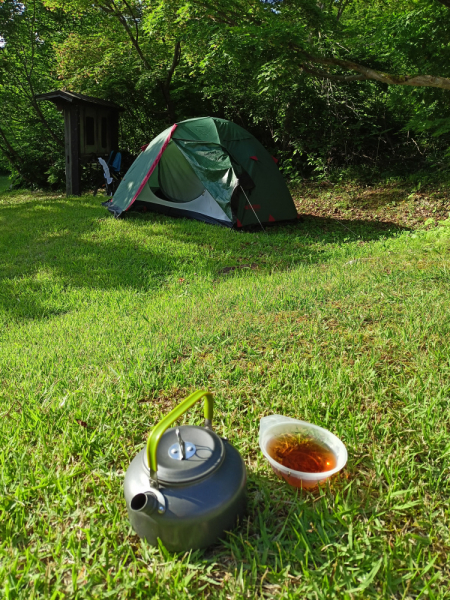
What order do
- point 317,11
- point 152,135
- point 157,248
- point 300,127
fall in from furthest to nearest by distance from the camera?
point 152,135
point 300,127
point 317,11
point 157,248

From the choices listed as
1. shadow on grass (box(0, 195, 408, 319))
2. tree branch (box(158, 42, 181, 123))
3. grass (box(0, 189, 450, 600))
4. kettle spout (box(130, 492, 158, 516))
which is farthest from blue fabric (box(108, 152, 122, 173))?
kettle spout (box(130, 492, 158, 516))

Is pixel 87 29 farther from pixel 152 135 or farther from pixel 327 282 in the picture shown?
pixel 327 282

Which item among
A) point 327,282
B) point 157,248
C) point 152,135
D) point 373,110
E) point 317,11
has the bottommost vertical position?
point 157,248

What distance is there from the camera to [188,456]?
1.51 metres

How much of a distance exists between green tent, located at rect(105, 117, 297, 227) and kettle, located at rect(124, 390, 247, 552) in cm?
661

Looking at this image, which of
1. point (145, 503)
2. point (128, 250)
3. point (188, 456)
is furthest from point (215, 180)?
point (145, 503)

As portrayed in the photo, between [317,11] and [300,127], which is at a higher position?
[317,11]

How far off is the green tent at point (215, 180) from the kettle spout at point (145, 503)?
22.1 feet

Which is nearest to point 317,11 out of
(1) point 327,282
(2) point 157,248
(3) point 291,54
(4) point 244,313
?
(3) point 291,54

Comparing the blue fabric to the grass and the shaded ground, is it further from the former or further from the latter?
the grass

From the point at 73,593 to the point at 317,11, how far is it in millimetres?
10023

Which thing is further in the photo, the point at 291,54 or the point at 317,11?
the point at 317,11

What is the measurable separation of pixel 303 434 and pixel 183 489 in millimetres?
663

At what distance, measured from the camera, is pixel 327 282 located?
4.29 meters
